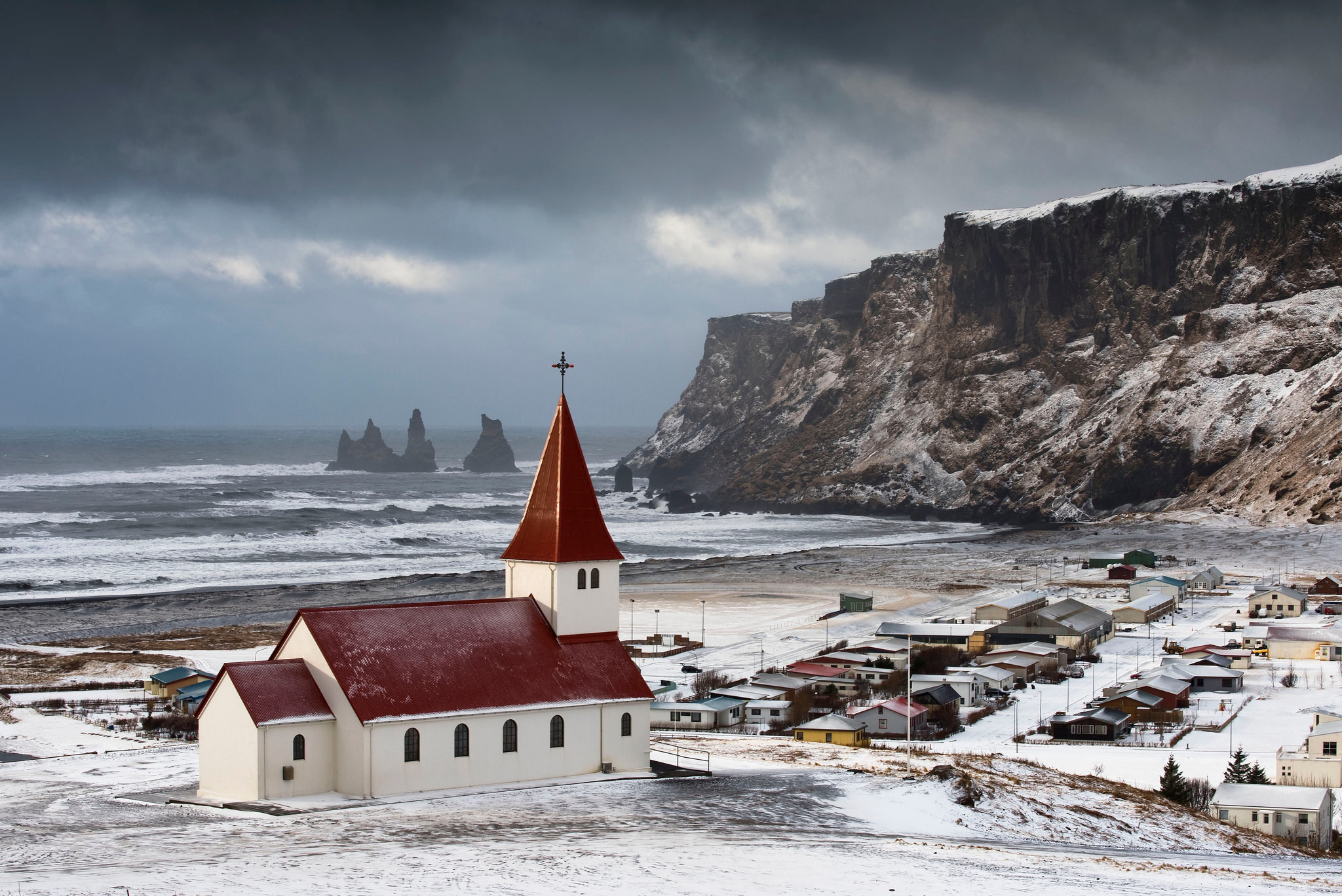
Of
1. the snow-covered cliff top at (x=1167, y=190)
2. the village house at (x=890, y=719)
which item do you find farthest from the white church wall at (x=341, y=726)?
the snow-covered cliff top at (x=1167, y=190)

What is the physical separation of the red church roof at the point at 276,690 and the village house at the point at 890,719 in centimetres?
2261

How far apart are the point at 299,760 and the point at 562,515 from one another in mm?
8587

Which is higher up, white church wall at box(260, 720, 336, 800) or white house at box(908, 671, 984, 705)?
white church wall at box(260, 720, 336, 800)

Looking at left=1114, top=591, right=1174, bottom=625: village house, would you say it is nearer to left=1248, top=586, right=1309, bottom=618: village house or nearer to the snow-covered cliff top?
left=1248, top=586, right=1309, bottom=618: village house

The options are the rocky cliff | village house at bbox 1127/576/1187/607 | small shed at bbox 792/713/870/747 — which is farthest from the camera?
the rocky cliff

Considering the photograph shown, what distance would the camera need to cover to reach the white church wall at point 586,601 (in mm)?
32375

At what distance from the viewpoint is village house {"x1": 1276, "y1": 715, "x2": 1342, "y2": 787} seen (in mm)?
36906

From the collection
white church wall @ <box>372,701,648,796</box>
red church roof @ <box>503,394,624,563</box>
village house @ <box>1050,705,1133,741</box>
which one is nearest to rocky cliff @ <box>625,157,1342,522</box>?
village house @ <box>1050,705,1133,741</box>

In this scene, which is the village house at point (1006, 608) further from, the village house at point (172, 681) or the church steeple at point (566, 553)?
the church steeple at point (566, 553)

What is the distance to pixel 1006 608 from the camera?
72.2 meters

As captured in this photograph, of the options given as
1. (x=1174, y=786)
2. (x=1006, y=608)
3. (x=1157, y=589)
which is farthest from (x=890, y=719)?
(x=1157, y=589)

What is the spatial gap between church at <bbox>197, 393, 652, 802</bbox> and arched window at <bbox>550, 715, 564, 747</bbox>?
0.03 metres

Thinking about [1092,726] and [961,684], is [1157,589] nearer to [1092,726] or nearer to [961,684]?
[961,684]

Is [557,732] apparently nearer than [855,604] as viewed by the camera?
Yes
